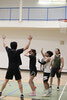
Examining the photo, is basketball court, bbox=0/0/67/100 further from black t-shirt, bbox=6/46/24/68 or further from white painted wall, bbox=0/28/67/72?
black t-shirt, bbox=6/46/24/68

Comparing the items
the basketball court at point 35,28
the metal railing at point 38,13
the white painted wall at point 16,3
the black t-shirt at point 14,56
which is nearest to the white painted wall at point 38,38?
the basketball court at point 35,28

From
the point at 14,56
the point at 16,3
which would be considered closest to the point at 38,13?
the point at 16,3

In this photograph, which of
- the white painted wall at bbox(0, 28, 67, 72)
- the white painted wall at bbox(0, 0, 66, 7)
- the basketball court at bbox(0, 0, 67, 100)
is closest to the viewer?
the basketball court at bbox(0, 0, 67, 100)

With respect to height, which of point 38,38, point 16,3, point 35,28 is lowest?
point 38,38

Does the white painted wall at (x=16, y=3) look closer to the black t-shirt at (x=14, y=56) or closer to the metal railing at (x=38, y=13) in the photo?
the metal railing at (x=38, y=13)

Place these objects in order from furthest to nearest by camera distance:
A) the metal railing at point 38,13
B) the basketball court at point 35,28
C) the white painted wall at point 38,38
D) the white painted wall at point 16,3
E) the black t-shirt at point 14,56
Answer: the white painted wall at point 16,3
the metal railing at point 38,13
the white painted wall at point 38,38
the basketball court at point 35,28
the black t-shirt at point 14,56

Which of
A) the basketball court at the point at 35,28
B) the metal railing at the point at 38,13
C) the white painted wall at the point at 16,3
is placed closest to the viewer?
the basketball court at the point at 35,28

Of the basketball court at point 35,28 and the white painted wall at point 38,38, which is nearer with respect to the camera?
the basketball court at point 35,28

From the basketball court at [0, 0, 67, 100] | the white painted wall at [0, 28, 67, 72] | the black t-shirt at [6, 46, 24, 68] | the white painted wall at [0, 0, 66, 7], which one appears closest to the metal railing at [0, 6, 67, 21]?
the basketball court at [0, 0, 67, 100]

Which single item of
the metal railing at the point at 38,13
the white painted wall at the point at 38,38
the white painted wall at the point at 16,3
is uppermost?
the white painted wall at the point at 16,3

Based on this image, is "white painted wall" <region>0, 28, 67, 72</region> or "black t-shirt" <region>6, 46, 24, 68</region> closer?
"black t-shirt" <region>6, 46, 24, 68</region>

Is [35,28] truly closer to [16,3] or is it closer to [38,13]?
[38,13]

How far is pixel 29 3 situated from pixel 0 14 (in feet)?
9.47

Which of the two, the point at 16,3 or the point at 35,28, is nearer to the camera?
the point at 35,28
